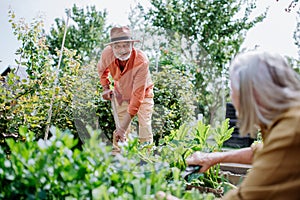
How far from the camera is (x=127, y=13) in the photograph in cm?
484

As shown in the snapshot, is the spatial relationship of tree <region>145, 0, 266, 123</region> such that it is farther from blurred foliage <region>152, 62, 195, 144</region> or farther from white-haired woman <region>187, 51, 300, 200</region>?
white-haired woman <region>187, 51, 300, 200</region>

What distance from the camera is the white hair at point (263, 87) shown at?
106 centimetres

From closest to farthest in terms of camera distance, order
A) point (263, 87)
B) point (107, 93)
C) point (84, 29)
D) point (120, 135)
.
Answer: point (263, 87), point (120, 135), point (107, 93), point (84, 29)

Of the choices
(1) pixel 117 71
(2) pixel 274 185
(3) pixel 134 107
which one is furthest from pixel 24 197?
(1) pixel 117 71

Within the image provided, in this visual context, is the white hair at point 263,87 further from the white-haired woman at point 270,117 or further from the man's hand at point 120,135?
the man's hand at point 120,135

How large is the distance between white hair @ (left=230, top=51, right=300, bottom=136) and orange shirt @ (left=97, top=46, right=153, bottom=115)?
6.99ft

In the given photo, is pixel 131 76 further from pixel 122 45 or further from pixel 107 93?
pixel 107 93

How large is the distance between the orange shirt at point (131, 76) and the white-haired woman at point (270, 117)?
2.09 metres

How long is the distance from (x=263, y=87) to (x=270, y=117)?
0.28 ft

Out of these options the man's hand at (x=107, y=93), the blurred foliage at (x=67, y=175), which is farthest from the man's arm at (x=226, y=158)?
the man's hand at (x=107, y=93)

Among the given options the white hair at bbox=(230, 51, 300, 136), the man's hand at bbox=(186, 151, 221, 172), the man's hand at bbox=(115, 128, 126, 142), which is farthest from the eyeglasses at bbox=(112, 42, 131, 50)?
the white hair at bbox=(230, 51, 300, 136)

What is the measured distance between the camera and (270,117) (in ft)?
3.57

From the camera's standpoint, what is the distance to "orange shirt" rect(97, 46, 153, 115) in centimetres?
324

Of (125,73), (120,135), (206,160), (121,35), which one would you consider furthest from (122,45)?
(206,160)
